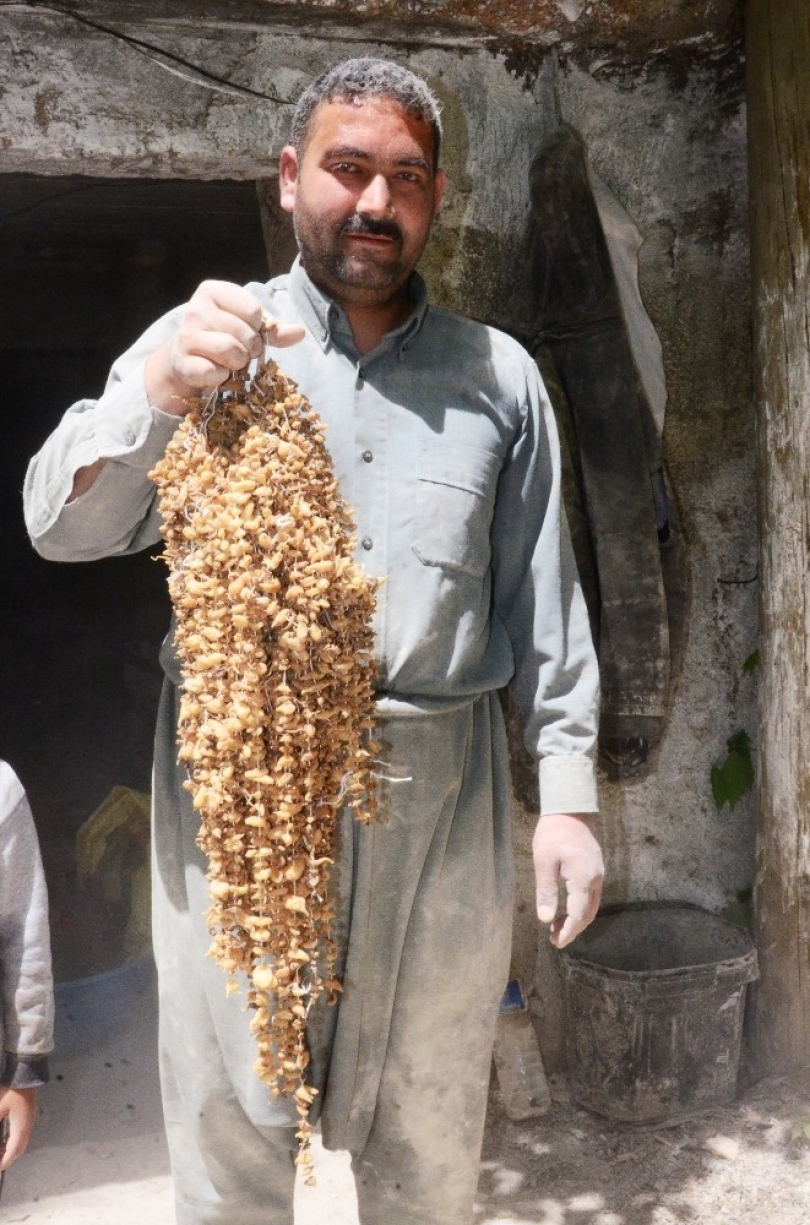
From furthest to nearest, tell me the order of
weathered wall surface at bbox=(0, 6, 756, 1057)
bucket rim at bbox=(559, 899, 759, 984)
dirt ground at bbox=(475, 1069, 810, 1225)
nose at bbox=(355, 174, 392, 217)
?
bucket rim at bbox=(559, 899, 759, 984), dirt ground at bbox=(475, 1069, 810, 1225), weathered wall surface at bbox=(0, 6, 756, 1057), nose at bbox=(355, 174, 392, 217)

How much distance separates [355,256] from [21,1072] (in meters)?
1.56

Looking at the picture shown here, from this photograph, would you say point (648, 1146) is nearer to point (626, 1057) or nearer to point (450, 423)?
point (626, 1057)

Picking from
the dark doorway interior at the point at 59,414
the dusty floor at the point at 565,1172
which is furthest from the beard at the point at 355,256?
the dark doorway interior at the point at 59,414

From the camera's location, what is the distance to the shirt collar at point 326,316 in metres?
2.00

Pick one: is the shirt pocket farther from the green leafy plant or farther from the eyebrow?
the green leafy plant

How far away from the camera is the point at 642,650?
10.0 ft

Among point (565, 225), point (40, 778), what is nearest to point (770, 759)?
point (565, 225)

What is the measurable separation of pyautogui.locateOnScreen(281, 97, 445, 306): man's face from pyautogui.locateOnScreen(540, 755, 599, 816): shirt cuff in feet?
2.75

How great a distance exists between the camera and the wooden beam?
298 cm

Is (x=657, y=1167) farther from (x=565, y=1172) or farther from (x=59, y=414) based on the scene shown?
(x=59, y=414)

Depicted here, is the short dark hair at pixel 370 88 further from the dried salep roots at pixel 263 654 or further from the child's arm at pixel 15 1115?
the child's arm at pixel 15 1115

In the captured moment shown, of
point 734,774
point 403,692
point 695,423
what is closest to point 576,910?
point 403,692

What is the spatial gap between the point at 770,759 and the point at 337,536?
6.19ft

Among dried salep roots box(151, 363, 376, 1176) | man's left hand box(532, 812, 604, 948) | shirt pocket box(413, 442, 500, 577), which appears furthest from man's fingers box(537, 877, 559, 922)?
shirt pocket box(413, 442, 500, 577)
